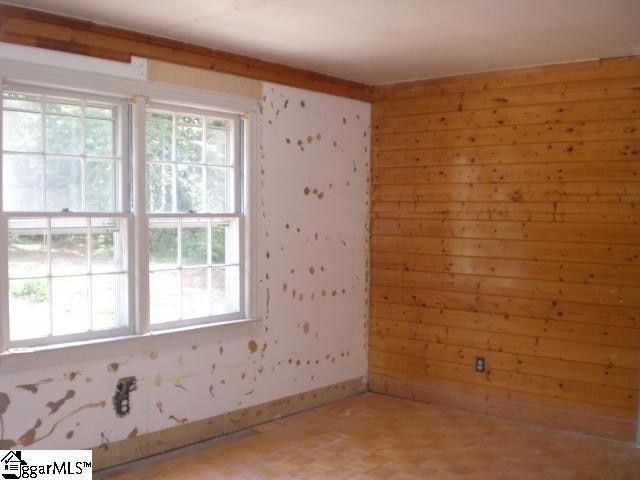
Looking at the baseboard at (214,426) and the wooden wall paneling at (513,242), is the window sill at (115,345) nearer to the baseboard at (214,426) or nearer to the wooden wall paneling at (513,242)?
the baseboard at (214,426)

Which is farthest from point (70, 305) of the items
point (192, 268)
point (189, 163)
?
point (189, 163)

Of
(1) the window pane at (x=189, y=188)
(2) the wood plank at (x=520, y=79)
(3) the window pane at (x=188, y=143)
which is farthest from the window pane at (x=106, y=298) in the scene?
(2) the wood plank at (x=520, y=79)

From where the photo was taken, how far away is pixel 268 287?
4781mm

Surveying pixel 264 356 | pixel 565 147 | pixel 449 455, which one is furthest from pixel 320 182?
pixel 449 455

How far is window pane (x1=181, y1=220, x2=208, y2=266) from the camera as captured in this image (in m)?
4.26

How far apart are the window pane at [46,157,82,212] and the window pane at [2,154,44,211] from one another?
50 mm

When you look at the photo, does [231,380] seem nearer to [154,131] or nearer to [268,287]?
[268,287]

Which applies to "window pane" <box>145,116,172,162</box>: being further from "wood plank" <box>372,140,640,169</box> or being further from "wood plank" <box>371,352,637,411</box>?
"wood plank" <box>371,352,637,411</box>

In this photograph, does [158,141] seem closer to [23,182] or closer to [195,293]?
[23,182]

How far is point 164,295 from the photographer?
4.16 metres

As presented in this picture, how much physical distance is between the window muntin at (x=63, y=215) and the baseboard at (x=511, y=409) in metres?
2.51

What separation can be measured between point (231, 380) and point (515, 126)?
110 inches

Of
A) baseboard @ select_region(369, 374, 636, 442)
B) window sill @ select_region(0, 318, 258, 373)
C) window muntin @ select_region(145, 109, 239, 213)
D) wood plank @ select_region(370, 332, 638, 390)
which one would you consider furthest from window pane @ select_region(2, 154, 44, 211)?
baseboard @ select_region(369, 374, 636, 442)

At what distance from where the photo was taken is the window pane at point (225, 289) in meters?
4.46
